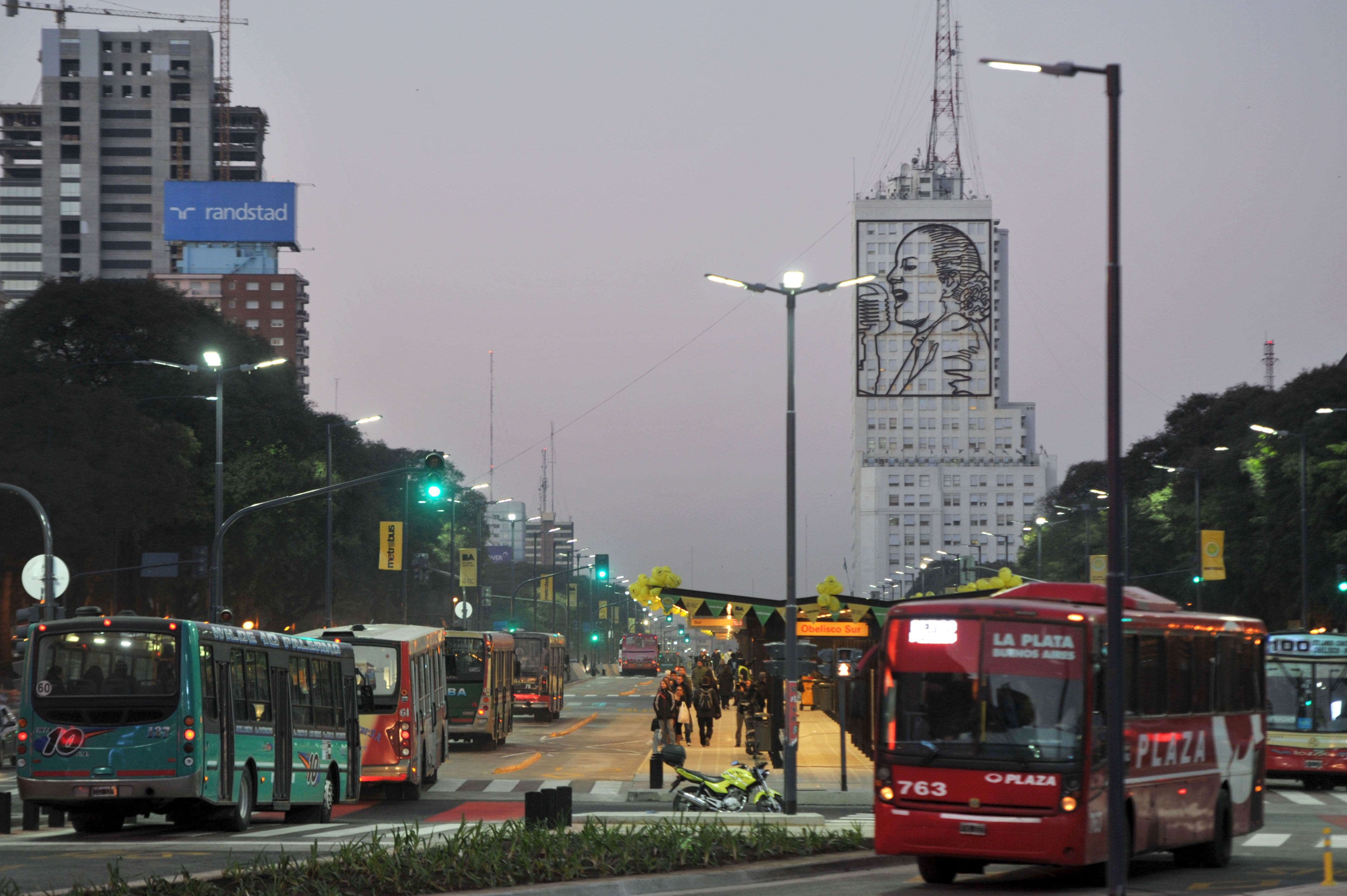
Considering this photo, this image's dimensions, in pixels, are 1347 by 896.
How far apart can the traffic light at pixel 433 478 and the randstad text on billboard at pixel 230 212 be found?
127 m

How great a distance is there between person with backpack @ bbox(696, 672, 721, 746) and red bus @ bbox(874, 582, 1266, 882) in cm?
2702

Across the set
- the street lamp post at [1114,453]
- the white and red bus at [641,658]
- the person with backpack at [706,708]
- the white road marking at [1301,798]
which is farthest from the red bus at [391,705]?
the white and red bus at [641,658]

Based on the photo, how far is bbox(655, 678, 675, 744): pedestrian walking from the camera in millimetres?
37031

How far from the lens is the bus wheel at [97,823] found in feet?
72.5

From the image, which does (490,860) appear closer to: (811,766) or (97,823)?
(97,823)

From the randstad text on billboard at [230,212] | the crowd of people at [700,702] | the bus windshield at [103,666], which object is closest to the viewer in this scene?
the bus windshield at [103,666]

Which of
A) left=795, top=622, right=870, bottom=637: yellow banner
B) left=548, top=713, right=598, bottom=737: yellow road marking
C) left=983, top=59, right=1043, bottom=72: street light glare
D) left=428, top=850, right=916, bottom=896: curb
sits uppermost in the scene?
left=983, top=59, right=1043, bottom=72: street light glare

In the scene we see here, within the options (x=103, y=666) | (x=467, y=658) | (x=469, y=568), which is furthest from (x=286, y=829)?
(x=469, y=568)

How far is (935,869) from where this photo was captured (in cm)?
1631

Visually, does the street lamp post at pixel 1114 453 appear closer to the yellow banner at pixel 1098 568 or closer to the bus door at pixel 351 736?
the bus door at pixel 351 736

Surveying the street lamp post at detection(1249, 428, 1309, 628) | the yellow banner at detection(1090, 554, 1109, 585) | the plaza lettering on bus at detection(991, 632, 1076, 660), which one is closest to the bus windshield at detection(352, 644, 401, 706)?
the plaza lettering on bus at detection(991, 632, 1076, 660)

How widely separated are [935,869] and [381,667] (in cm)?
1461

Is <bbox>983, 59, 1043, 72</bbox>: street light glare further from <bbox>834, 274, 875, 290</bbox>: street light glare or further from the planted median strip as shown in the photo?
<bbox>834, 274, 875, 290</bbox>: street light glare

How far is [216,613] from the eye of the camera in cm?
3419
